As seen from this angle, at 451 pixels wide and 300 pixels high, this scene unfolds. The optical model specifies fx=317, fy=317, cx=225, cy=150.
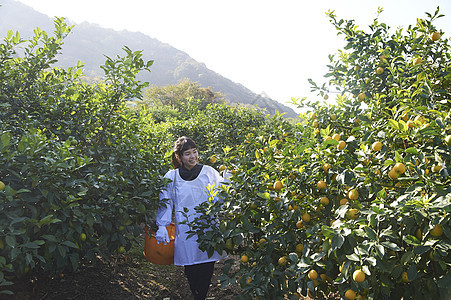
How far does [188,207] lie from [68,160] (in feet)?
3.69

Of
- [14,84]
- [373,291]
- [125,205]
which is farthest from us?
[14,84]

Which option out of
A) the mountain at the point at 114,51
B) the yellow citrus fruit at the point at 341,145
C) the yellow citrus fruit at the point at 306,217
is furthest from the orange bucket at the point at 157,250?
the mountain at the point at 114,51

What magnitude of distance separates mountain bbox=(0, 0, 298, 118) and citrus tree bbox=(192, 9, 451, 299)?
262 ft

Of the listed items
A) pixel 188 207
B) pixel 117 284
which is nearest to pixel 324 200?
pixel 188 207

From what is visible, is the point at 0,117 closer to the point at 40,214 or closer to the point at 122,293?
the point at 40,214

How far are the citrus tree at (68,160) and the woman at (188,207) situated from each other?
16cm

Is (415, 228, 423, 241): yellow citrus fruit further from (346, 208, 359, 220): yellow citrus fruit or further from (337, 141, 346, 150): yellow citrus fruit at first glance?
(337, 141, 346, 150): yellow citrus fruit

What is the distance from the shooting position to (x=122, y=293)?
3086 mm

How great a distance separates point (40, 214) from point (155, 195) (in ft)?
3.09

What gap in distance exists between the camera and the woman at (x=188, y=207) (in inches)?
112

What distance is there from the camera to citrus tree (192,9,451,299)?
55.0 inches

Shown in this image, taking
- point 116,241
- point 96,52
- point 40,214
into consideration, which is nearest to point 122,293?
point 116,241

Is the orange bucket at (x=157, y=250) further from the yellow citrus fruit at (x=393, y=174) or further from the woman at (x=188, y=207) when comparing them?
the yellow citrus fruit at (x=393, y=174)

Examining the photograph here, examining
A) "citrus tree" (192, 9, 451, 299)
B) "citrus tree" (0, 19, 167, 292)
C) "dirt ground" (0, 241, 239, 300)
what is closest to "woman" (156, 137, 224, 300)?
"citrus tree" (0, 19, 167, 292)
